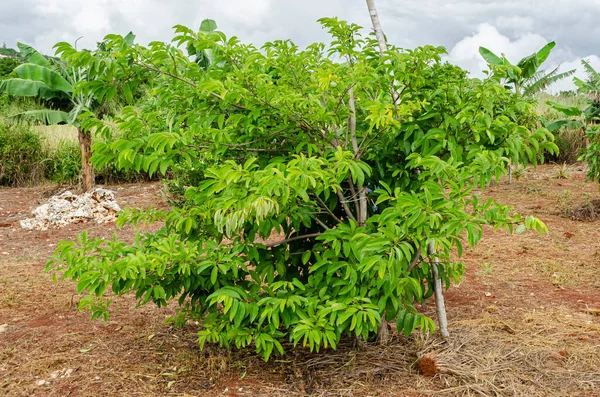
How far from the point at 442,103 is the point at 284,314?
164cm

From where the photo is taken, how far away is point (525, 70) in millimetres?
12555

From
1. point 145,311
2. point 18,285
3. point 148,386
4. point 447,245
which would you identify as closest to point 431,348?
point 447,245

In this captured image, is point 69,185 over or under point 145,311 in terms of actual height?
over

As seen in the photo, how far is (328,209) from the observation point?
356cm

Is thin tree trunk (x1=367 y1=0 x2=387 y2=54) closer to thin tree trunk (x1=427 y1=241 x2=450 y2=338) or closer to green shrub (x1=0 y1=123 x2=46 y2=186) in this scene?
thin tree trunk (x1=427 y1=241 x2=450 y2=338)

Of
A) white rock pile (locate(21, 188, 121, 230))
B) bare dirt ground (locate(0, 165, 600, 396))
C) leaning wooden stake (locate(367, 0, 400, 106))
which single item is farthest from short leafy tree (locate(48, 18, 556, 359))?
white rock pile (locate(21, 188, 121, 230))

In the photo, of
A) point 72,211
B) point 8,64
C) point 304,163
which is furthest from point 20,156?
point 304,163

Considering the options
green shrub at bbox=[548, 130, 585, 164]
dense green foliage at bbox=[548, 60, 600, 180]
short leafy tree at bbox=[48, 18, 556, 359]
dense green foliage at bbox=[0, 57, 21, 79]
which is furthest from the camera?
→ dense green foliage at bbox=[0, 57, 21, 79]

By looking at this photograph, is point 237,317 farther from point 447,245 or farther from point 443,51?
point 443,51

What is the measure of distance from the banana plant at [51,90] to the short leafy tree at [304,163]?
9.71 metres

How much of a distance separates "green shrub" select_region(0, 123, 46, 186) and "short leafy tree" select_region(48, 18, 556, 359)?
15.4 m

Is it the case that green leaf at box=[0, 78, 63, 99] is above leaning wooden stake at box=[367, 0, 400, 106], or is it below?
above

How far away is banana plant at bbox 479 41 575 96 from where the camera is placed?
343cm

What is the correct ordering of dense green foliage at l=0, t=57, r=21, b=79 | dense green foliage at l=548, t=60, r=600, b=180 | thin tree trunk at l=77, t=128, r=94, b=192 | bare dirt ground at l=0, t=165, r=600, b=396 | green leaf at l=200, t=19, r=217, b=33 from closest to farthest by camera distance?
1. bare dirt ground at l=0, t=165, r=600, b=396
2. dense green foliage at l=548, t=60, r=600, b=180
3. green leaf at l=200, t=19, r=217, b=33
4. thin tree trunk at l=77, t=128, r=94, b=192
5. dense green foliage at l=0, t=57, r=21, b=79
